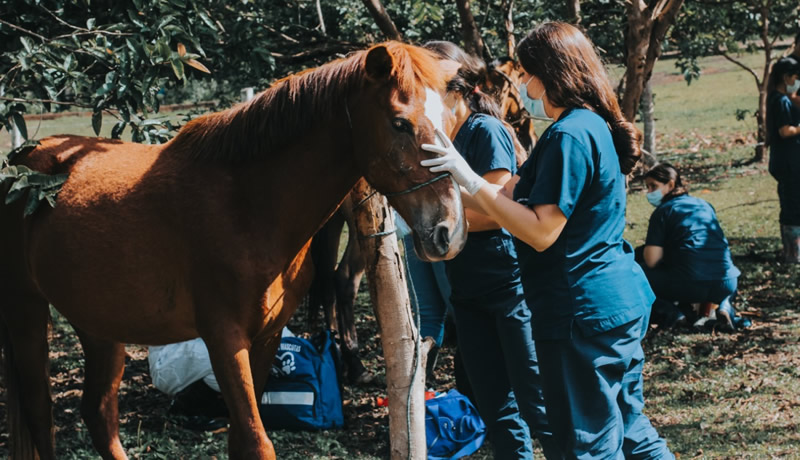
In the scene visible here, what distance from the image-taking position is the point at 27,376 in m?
3.88

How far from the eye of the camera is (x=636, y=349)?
2.86m

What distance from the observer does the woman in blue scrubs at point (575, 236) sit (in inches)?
104

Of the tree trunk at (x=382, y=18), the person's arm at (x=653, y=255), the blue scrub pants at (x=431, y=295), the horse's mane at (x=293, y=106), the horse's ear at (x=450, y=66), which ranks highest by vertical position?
the tree trunk at (x=382, y=18)

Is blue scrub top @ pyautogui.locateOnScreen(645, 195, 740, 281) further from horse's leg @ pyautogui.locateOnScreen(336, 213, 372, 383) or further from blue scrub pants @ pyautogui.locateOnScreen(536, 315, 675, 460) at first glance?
blue scrub pants @ pyautogui.locateOnScreen(536, 315, 675, 460)

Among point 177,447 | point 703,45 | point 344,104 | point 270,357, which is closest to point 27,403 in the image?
point 177,447

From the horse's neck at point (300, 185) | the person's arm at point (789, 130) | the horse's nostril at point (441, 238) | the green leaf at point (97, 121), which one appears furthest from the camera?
the person's arm at point (789, 130)

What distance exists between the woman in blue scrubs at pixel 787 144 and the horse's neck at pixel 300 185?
A: 5.96m

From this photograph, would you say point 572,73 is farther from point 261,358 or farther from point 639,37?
point 639,37

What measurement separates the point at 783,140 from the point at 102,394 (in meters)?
6.55

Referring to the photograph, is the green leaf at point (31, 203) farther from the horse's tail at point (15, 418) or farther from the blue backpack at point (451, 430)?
the blue backpack at point (451, 430)

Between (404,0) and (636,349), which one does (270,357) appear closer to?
(636,349)

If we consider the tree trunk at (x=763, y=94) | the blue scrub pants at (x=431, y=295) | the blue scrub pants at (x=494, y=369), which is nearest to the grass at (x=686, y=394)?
the blue scrub pants at (x=431, y=295)

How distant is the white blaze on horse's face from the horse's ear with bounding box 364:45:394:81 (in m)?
0.15

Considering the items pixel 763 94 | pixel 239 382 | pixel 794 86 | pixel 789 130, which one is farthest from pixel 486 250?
pixel 763 94
